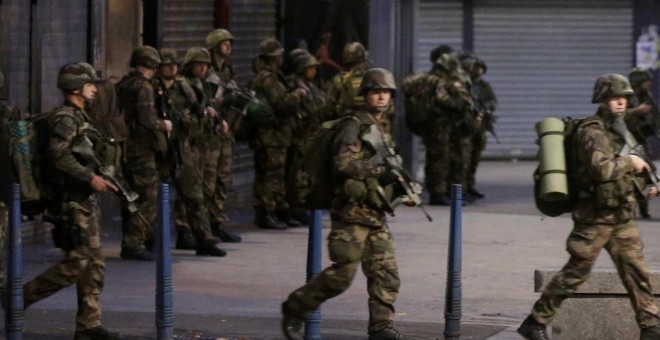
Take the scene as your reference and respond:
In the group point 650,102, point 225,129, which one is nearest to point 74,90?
point 225,129

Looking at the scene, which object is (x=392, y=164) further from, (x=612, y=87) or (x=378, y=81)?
(x=612, y=87)

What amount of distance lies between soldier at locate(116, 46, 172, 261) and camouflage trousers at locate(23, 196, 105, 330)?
3.78 metres

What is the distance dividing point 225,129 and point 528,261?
2.94 meters

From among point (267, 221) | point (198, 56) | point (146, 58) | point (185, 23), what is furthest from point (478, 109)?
point (146, 58)

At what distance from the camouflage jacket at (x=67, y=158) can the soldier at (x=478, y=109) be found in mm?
11262

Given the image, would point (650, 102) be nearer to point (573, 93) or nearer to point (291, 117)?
point (291, 117)

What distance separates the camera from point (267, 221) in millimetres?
18844

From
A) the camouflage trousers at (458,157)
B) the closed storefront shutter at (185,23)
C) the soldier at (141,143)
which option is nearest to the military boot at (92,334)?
the soldier at (141,143)

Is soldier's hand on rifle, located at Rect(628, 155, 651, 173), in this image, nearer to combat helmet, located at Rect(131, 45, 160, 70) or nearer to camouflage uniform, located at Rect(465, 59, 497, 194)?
combat helmet, located at Rect(131, 45, 160, 70)

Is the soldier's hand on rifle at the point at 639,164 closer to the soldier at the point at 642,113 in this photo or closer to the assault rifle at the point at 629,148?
the assault rifle at the point at 629,148

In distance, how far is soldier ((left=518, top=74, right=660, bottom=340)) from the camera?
445 inches

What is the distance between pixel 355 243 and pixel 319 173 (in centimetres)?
49

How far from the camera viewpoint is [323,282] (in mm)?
11117

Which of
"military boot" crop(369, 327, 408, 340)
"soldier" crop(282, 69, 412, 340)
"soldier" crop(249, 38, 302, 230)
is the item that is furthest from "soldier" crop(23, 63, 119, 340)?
"soldier" crop(249, 38, 302, 230)
